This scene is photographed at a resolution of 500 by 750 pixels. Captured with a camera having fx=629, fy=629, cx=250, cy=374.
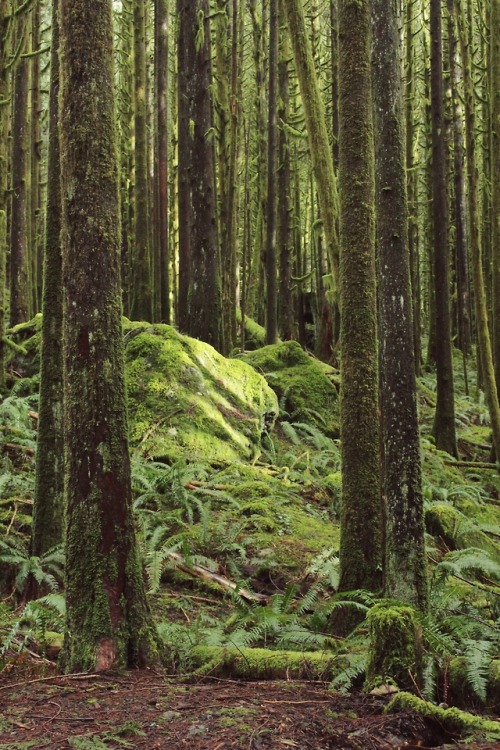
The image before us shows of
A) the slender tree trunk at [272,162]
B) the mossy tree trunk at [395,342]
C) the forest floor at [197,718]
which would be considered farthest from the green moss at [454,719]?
the slender tree trunk at [272,162]

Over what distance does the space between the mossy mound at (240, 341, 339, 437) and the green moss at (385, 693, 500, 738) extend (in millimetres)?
8288

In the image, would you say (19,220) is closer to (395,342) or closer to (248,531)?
(248,531)

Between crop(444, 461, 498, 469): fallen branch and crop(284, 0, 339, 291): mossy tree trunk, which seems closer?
crop(284, 0, 339, 291): mossy tree trunk

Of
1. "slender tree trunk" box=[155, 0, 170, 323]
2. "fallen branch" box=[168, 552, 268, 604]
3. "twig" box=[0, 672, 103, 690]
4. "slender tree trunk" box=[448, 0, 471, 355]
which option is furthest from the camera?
"slender tree trunk" box=[448, 0, 471, 355]

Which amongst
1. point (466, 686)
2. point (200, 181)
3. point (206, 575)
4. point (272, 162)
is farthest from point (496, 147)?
point (466, 686)

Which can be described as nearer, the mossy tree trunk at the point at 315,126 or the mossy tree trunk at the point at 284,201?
the mossy tree trunk at the point at 315,126

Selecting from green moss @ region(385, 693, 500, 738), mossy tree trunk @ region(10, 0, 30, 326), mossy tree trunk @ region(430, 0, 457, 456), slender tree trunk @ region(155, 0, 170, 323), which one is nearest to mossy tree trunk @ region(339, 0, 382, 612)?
green moss @ region(385, 693, 500, 738)

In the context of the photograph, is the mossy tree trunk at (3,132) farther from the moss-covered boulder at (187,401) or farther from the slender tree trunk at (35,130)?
the slender tree trunk at (35,130)

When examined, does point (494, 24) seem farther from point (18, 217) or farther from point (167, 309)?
point (18, 217)

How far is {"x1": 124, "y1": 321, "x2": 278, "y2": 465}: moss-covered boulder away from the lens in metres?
8.15

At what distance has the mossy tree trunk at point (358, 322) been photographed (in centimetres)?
469

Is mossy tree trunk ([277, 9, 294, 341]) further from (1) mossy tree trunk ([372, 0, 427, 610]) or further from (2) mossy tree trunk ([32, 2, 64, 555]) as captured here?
(1) mossy tree trunk ([372, 0, 427, 610])

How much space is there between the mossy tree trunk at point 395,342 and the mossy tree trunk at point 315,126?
1.39 m

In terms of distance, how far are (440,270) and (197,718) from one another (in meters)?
11.1
